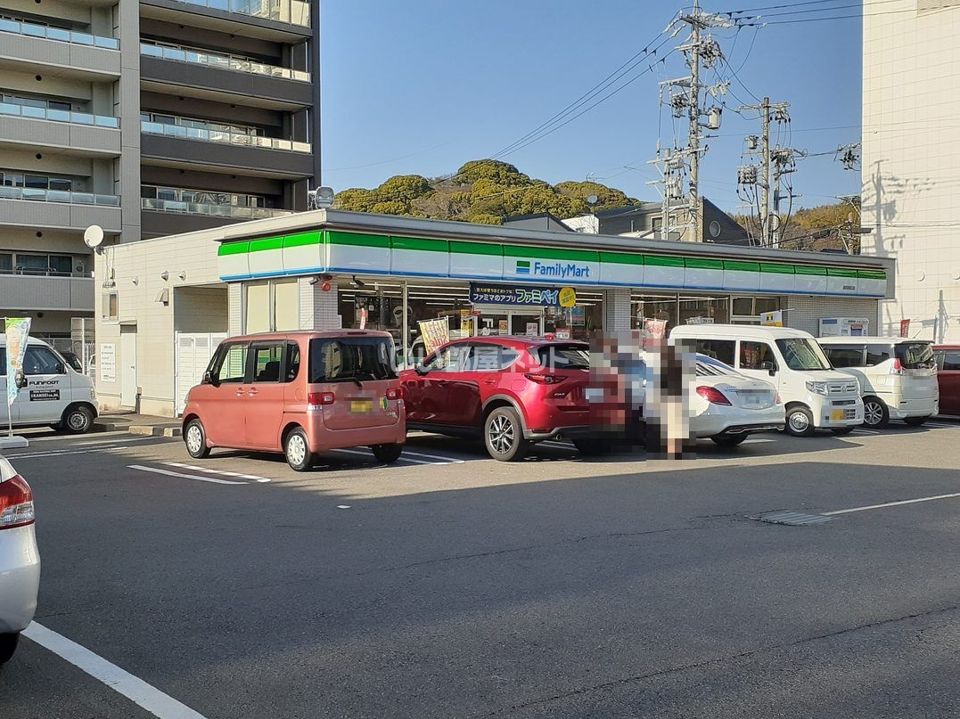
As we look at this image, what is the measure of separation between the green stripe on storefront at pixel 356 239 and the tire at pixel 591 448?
641 cm

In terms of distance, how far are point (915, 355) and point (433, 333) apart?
9.78 meters

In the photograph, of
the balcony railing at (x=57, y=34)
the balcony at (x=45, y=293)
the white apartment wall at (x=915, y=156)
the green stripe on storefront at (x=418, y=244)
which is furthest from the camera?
the balcony at (x=45, y=293)

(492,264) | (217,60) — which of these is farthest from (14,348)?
(217,60)

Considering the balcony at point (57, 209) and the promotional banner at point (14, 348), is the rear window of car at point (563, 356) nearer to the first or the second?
the promotional banner at point (14, 348)

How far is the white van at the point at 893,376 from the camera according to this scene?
18.5 meters

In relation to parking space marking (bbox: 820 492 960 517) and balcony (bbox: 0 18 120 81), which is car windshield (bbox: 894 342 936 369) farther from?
balcony (bbox: 0 18 120 81)

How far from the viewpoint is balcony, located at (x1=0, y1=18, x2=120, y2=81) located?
38.4 meters

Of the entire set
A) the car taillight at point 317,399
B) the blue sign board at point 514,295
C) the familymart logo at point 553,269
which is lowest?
the car taillight at point 317,399

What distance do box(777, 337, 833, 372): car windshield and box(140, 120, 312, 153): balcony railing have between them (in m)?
32.9

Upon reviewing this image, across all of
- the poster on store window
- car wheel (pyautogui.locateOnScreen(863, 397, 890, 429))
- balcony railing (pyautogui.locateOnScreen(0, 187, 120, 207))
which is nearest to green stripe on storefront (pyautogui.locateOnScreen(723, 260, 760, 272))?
car wheel (pyautogui.locateOnScreen(863, 397, 890, 429))

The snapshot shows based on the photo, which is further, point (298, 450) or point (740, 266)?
point (740, 266)

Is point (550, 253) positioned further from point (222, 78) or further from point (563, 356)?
point (222, 78)

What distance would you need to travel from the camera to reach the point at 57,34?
39.5 meters

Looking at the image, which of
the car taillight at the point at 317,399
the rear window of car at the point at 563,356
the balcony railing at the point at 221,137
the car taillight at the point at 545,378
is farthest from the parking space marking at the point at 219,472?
the balcony railing at the point at 221,137
